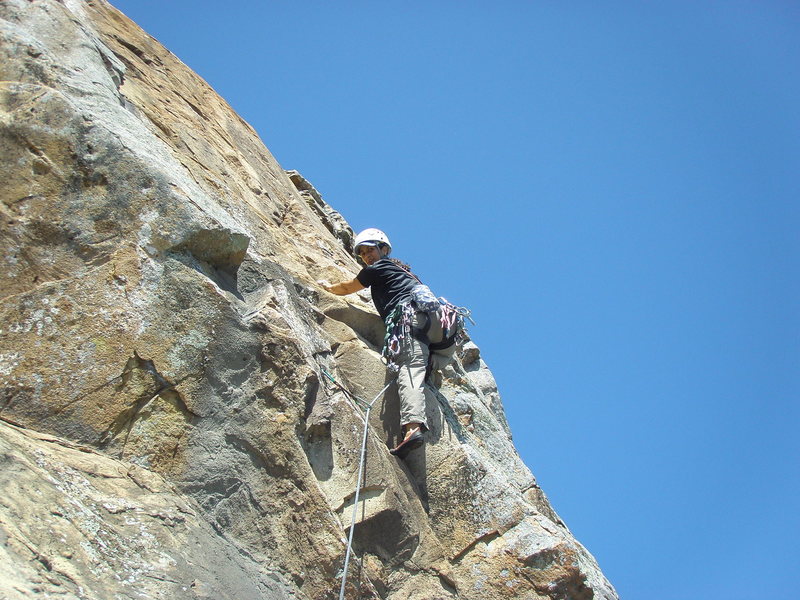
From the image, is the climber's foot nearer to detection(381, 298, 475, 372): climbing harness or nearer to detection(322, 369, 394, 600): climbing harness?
detection(322, 369, 394, 600): climbing harness

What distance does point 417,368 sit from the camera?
305 inches

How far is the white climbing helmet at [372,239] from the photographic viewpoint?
8.88m

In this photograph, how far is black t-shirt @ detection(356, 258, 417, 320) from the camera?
8406 millimetres

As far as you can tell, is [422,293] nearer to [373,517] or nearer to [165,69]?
[373,517]

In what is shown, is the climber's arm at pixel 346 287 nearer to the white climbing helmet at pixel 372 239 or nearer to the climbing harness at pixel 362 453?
the white climbing helmet at pixel 372 239

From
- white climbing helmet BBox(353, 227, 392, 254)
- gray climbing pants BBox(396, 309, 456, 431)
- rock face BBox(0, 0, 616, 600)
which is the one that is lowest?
rock face BBox(0, 0, 616, 600)

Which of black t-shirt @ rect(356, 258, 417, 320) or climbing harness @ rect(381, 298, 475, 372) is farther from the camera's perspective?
black t-shirt @ rect(356, 258, 417, 320)

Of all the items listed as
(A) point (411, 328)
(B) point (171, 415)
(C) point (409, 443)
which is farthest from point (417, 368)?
(B) point (171, 415)

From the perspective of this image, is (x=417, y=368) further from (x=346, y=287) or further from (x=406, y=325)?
(x=346, y=287)

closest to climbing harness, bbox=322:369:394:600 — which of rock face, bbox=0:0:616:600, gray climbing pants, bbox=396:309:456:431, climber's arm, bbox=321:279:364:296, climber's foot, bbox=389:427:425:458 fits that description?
rock face, bbox=0:0:616:600

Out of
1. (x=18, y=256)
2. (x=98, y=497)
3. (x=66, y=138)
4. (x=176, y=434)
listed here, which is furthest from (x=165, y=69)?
(x=98, y=497)

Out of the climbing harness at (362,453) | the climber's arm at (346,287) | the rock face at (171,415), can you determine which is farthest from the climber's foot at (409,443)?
the climber's arm at (346,287)

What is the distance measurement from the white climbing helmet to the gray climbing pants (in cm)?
124

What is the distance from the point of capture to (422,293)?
8.10 metres
